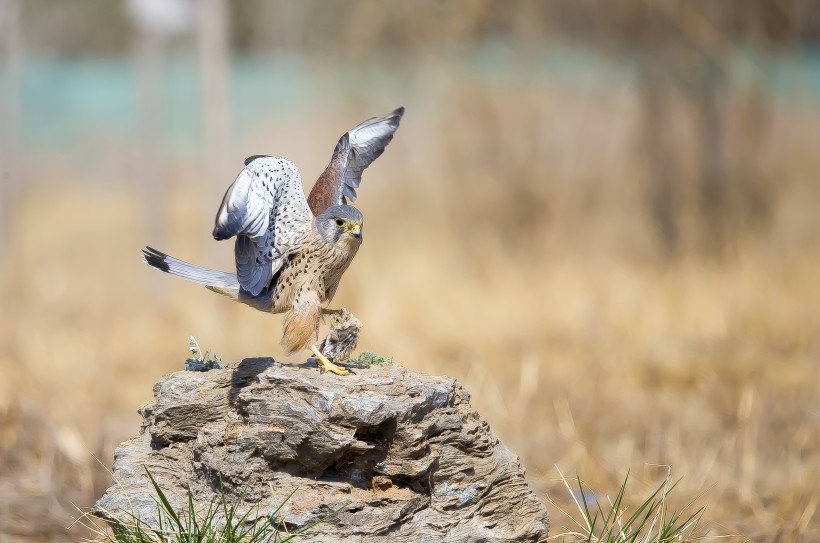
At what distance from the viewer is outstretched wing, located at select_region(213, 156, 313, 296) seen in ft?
10.2

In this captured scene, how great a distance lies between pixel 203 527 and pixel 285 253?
96cm

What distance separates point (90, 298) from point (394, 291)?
11.8 feet

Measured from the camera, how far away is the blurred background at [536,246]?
19.1ft

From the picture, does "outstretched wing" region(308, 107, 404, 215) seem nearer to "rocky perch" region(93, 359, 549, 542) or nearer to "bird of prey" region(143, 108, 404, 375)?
"bird of prey" region(143, 108, 404, 375)

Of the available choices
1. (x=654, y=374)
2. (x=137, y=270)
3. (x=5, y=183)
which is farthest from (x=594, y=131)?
(x=5, y=183)

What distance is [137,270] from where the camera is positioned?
36.8ft

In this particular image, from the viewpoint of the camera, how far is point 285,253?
10.7 ft

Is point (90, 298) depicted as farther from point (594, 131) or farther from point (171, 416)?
point (171, 416)

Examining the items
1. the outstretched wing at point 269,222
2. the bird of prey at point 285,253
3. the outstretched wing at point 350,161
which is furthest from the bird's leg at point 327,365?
the outstretched wing at point 350,161

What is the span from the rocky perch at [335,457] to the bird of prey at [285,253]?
20 centimetres

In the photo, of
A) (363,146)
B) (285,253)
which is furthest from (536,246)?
(285,253)

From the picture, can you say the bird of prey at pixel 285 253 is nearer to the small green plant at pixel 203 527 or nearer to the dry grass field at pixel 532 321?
the small green plant at pixel 203 527

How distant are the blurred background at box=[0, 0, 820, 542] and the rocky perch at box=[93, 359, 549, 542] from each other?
1.44m

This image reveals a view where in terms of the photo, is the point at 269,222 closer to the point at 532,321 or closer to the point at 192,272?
the point at 192,272
